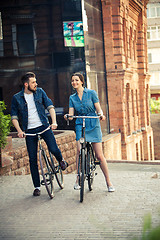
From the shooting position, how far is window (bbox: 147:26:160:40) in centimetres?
5994

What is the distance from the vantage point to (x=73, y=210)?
5645 mm

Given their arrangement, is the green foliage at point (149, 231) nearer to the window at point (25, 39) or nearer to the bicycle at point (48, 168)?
the bicycle at point (48, 168)

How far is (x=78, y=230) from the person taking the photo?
464 cm

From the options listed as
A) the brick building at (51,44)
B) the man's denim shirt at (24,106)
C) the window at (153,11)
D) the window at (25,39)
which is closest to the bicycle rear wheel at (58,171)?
the man's denim shirt at (24,106)

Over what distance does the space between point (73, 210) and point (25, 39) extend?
720 inches

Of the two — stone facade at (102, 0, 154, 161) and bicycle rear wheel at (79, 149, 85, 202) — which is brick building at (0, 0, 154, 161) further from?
bicycle rear wheel at (79, 149, 85, 202)

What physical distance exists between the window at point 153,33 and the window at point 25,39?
1549 inches

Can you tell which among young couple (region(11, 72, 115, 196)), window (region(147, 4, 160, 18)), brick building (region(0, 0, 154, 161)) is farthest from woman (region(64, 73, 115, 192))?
window (region(147, 4, 160, 18))

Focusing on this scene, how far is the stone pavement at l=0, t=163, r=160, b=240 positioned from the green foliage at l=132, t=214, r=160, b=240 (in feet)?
7.00

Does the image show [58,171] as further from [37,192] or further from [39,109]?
[39,109]

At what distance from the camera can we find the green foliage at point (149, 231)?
1.43 meters

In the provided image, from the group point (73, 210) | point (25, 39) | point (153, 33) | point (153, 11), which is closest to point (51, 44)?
point (25, 39)

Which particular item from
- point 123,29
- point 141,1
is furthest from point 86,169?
point 141,1

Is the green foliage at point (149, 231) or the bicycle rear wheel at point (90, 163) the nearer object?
the green foliage at point (149, 231)
